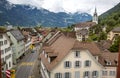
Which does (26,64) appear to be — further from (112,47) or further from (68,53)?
(68,53)

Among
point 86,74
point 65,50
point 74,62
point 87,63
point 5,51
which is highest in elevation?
point 65,50

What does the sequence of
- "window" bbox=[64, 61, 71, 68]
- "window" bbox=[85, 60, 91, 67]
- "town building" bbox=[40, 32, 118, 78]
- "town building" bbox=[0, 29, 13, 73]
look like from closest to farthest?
1. "town building" bbox=[40, 32, 118, 78]
2. "window" bbox=[64, 61, 71, 68]
3. "window" bbox=[85, 60, 91, 67]
4. "town building" bbox=[0, 29, 13, 73]

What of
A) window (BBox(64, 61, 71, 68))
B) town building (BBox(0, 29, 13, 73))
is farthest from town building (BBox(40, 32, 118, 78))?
town building (BBox(0, 29, 13, 73))

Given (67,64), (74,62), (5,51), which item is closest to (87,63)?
(74,62)

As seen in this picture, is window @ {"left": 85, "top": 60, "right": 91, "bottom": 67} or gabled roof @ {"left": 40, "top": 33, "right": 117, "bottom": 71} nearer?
gabled roof @ {"left": 40, "top": 33, "right": 117, "bottom": 71}

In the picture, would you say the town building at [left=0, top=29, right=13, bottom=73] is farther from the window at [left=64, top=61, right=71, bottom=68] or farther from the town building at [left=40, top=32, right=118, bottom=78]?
the window at [left=64, top=61, right=71, bottom=68]

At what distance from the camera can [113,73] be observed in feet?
212

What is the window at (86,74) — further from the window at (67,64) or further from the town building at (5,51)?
the town building at (5,51)

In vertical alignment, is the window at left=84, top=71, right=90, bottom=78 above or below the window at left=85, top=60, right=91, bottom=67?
below

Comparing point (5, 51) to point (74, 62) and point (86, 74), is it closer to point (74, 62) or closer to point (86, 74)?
point (74, 62)

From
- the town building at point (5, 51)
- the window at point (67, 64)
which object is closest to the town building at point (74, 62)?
the window at point (67, 64)

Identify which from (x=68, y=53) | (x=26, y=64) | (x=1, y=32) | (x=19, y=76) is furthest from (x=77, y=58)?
(x=26, y=64)

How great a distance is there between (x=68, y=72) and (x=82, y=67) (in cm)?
301

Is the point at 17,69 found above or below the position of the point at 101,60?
below
